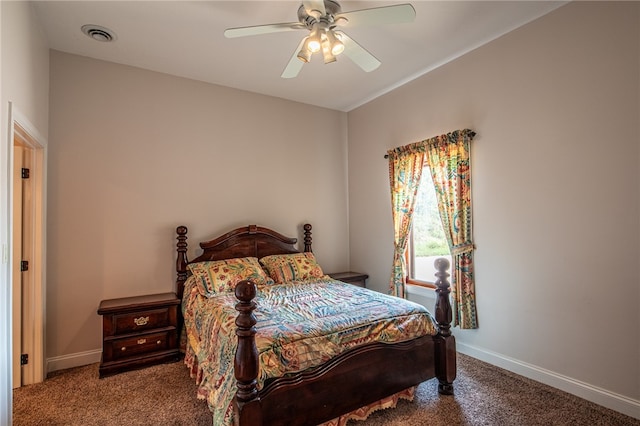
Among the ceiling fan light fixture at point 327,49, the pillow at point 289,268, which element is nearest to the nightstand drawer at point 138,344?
the pillow at point 289,268

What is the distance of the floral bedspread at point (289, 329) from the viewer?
1.91m

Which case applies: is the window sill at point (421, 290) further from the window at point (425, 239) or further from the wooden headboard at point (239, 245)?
the wooden headboard at point (239, 245)

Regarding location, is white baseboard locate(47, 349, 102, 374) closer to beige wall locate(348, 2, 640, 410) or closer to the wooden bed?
the wooden bed

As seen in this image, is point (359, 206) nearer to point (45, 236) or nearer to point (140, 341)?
point (140, 341)

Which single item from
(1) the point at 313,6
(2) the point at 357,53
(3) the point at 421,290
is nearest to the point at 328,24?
(1) the point at 313,6

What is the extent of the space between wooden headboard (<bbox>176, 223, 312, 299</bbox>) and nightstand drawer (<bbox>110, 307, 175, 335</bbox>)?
0.34 metres

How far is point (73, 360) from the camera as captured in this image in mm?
3092

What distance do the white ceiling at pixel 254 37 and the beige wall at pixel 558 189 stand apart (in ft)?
0.98

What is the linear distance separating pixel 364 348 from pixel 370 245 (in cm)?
233

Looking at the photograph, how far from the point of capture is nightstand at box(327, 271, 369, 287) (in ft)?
13.7

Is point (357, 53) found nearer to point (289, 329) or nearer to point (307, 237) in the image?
point (289, 329)

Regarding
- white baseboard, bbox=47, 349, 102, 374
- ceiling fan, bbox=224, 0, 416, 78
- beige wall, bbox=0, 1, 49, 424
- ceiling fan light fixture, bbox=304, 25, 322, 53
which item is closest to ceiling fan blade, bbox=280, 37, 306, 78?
ceiling fan, bbox=224, 0, 416, 78

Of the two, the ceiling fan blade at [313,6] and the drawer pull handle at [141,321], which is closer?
the ceiling fan blade at [313,6]

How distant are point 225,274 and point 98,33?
245 centimetres
